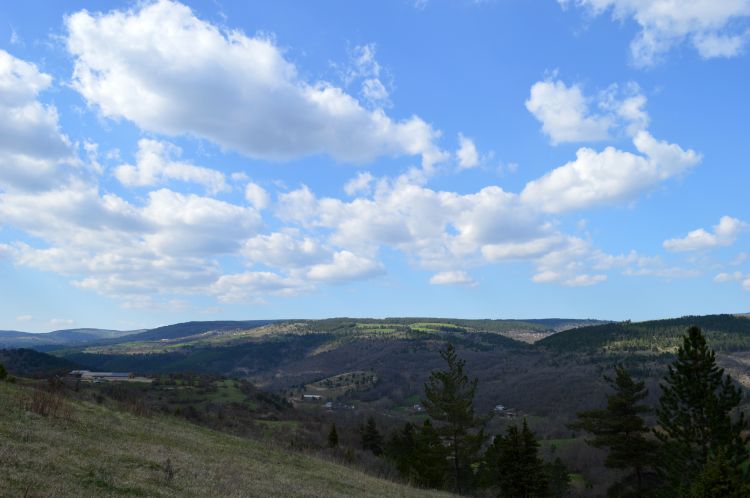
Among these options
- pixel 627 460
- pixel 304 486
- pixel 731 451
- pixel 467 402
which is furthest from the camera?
pixel 467 402

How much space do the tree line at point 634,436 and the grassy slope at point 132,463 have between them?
713 inches

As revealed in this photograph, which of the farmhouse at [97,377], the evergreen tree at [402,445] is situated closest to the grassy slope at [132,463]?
the evergreen tree at [402,445]

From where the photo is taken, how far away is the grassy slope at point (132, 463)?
14422mm

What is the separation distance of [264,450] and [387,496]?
12423 mm

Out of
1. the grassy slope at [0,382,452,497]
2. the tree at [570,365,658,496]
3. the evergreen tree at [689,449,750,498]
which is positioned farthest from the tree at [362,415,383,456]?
the evergreen tree at [689,449,750,498]

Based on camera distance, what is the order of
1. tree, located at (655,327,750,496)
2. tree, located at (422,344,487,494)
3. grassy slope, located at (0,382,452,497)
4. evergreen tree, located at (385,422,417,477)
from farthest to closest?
evergreen tree, located at (385,422,417,477) → tree, located at (422,344,487,494) → tree, located at (655,327,750,496) → grassy slope, located at (0,382,452,497)

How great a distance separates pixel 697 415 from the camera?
37.4m

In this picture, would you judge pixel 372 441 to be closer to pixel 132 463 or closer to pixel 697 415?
pixel 697 415

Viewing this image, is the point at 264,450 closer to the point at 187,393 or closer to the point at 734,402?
the point at 734,402

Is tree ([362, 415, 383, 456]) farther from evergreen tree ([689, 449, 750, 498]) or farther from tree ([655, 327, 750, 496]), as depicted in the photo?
evergreen tree ([689, 449, 750, 498])

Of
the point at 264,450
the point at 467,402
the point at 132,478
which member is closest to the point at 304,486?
the point at 132,478

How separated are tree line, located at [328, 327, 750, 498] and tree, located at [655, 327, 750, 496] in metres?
Answer: 0.06

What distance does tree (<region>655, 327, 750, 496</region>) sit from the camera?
3581 cm

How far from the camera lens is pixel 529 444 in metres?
46.5
